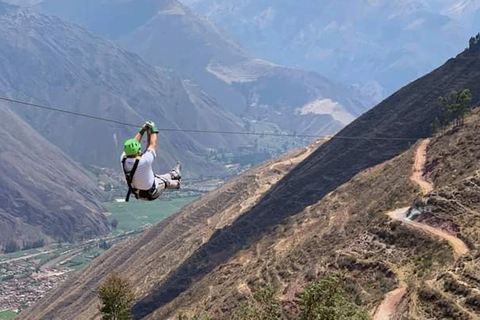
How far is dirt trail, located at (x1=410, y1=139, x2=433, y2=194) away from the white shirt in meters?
37.8

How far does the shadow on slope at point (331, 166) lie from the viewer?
77938 mm

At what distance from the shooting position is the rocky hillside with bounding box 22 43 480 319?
128 ft

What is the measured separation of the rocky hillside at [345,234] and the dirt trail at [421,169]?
335mm

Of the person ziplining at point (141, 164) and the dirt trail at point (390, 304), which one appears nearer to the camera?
the person ziplining at point (141, 164)

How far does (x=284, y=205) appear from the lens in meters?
84.9

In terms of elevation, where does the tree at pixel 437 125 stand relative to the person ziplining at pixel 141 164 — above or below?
below

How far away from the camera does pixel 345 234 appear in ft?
177

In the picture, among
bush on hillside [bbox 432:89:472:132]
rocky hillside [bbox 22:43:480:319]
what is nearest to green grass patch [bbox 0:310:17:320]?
rocky hillside [bbox 22:43:480:319]

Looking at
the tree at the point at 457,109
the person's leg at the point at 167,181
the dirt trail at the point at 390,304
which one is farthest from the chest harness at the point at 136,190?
the tree at the point at 457,109

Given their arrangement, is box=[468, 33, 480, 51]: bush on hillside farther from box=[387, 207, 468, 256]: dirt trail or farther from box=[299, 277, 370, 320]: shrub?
box=[299, 277, 370, 320]: shrub

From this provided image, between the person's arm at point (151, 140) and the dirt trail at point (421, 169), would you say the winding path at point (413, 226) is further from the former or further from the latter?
the person's arm at point (151, 140)

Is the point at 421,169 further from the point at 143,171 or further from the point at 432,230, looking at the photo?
the point at 143,171

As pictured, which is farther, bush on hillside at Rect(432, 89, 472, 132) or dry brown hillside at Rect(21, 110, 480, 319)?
bush on hillside at Rect(432, 89, 472, 132)

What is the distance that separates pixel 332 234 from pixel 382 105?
52475mm
